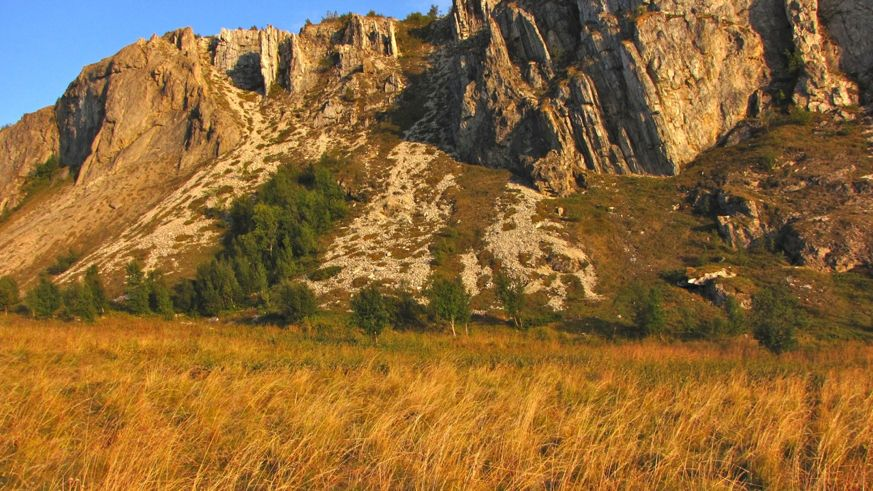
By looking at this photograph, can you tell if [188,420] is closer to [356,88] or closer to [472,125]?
[472,125]

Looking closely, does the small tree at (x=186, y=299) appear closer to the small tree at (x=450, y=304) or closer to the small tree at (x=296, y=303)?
the small tree at (x=296, y=303)

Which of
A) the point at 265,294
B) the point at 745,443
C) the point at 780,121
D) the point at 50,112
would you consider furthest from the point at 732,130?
the point at 50,112

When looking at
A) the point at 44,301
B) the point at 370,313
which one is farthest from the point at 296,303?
the point at 44,301

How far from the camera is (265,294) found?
131 ft

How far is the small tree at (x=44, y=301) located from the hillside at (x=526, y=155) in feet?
34.2

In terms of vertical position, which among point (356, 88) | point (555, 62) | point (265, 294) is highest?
point (356, 88)

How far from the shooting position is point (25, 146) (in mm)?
92938

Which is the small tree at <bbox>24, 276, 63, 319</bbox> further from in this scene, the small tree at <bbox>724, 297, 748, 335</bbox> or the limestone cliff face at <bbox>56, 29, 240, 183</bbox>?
the small tree at <bbox>724, 297, 748, 335</bbox>

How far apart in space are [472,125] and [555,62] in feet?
50.6

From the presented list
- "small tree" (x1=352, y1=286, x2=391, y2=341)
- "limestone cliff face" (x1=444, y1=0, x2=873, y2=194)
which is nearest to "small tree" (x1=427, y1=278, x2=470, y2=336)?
"small tree" (x1=352, y1=286, x2=391, y2=341)

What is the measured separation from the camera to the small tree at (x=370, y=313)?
26.5m

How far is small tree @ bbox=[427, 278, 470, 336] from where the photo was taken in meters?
31.0

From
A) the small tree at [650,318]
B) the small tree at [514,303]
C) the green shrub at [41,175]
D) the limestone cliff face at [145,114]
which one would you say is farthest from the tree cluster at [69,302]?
the green shrub at [41,175]

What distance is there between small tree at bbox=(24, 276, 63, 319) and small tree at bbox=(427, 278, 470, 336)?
32469 millimetres
